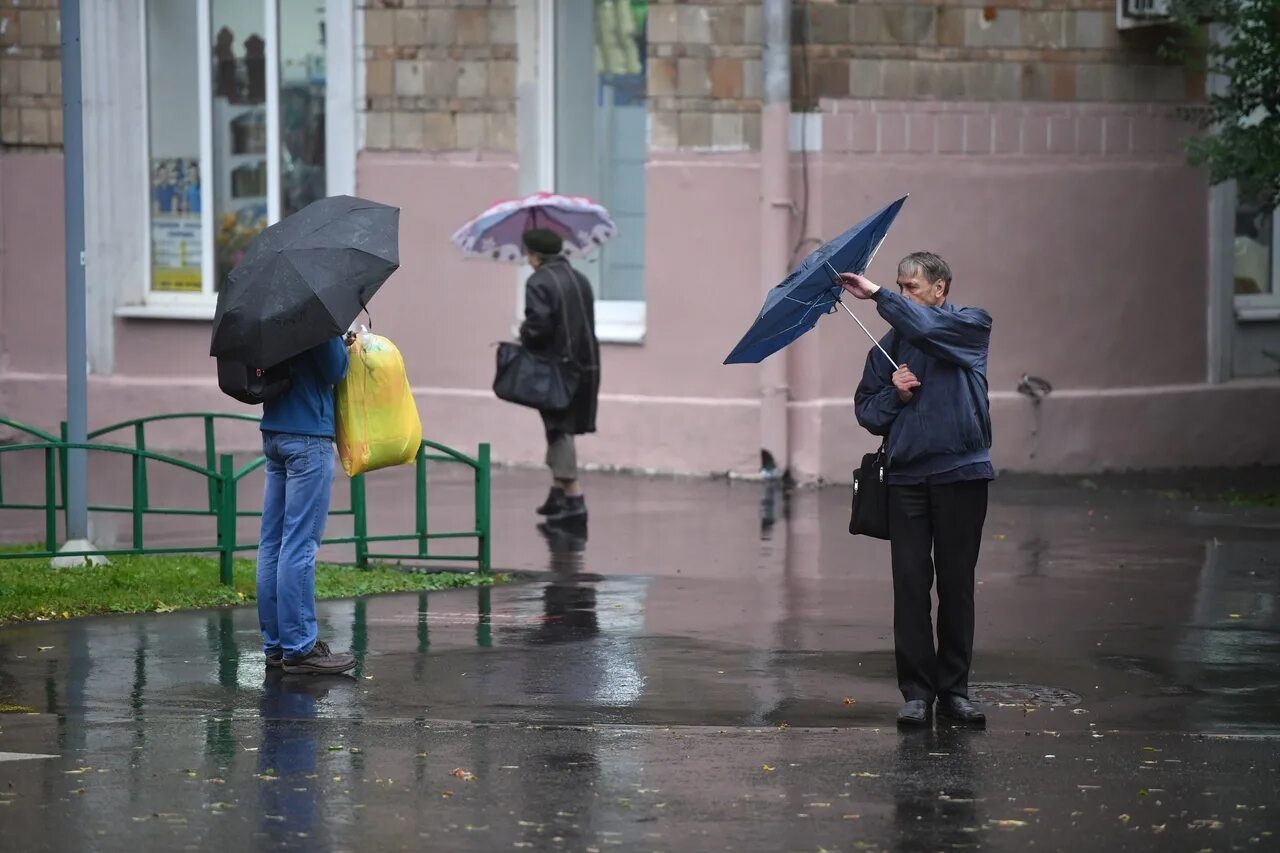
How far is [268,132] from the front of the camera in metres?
17.1

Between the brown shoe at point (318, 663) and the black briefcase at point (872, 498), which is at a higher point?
the black briefcase at point (872, 498)

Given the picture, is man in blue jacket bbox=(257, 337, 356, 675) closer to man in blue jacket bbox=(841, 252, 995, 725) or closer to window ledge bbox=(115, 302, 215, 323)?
man in blue jacket bbox=(841, 252, 995, 725)

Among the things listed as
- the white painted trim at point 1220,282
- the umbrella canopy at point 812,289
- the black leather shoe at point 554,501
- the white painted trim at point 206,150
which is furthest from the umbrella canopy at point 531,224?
the umbrella canopy at point 812,289

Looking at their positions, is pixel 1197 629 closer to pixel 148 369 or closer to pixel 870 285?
pixel 870 285

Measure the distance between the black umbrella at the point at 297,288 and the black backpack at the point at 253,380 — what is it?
0.05m

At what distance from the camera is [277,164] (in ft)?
56.2

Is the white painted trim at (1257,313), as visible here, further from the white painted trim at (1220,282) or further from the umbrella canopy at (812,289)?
the umbrella canopy at (812,289)

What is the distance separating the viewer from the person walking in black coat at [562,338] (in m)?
13.0

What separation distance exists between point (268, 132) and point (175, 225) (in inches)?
47.9

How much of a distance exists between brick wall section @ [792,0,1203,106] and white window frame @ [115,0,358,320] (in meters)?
3.70

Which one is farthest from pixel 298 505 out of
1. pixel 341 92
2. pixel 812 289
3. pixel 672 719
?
pixel 341 92

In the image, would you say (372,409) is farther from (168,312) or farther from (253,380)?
(168,312)

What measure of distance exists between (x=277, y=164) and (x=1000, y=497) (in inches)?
263

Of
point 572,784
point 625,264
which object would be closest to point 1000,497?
point 625,264
